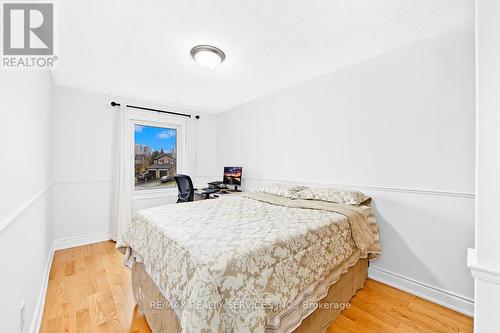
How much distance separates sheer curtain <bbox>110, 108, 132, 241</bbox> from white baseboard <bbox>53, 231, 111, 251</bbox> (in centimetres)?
14

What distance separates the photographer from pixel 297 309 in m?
1.28

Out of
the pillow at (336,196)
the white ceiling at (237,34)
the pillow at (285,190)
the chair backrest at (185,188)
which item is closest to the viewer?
the white ceiling at (237,34)

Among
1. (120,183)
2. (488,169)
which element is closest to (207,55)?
(488,169)

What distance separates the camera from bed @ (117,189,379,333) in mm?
999

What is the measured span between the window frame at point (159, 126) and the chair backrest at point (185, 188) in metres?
0.71

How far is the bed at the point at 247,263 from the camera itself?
1.00 meters

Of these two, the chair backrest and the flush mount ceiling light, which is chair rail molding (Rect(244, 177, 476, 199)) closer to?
the chair backrest

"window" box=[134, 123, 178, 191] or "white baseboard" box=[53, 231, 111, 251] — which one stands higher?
"window" box=[134, 123, 178, 191]

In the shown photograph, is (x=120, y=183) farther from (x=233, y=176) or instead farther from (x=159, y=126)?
(x=233, y=176)

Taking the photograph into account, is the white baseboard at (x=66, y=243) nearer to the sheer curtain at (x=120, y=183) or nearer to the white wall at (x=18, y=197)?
the sheer curtain at (x=120, y=183)

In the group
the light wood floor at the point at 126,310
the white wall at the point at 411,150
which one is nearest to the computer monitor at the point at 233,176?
the white wall at the point at 411,150

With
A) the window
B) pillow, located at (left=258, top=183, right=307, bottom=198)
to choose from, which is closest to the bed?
pillow, located at (left=258, top=183, right=307, bottom=198)

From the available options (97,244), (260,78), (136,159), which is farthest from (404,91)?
(97,244)

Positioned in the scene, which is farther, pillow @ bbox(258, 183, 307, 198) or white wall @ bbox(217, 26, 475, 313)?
pillow @ bbox(258, 183, 307, 198)
